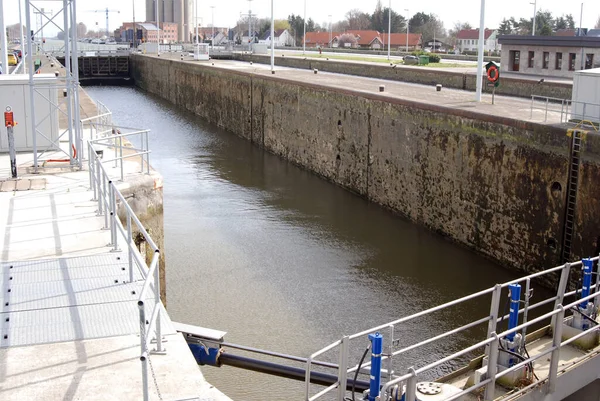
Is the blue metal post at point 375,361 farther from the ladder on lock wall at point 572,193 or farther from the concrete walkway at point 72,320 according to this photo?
the ladder on lock wall at point 572,193

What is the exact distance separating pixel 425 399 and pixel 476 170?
10498 millimetres

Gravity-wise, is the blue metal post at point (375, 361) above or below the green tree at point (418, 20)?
below

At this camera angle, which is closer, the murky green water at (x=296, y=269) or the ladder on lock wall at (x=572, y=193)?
the murky green water at (x=296, y=269)

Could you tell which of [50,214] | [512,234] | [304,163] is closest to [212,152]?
[304,163]

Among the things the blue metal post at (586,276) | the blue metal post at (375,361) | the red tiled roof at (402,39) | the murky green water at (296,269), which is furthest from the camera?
the red tiled roof at (402,39)

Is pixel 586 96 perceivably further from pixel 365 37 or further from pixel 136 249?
pixel 365 37

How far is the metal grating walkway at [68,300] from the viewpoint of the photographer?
21.5 feet

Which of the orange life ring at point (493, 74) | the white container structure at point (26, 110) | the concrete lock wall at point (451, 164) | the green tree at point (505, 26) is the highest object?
the green tree at point (505, 26)

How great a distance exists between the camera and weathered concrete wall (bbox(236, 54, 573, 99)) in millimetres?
23500

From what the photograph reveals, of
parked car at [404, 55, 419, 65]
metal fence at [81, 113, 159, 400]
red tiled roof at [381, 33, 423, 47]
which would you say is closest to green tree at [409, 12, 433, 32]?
red tiled roof at [381, 33, 423, 47]

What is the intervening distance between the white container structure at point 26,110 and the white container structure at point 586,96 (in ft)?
31.7

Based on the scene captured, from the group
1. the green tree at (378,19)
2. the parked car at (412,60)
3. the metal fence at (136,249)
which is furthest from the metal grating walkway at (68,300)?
the green tree at (378,19)

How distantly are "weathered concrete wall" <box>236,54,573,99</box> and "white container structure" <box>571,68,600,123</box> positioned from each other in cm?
902

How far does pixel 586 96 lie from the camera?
45.9 ft
